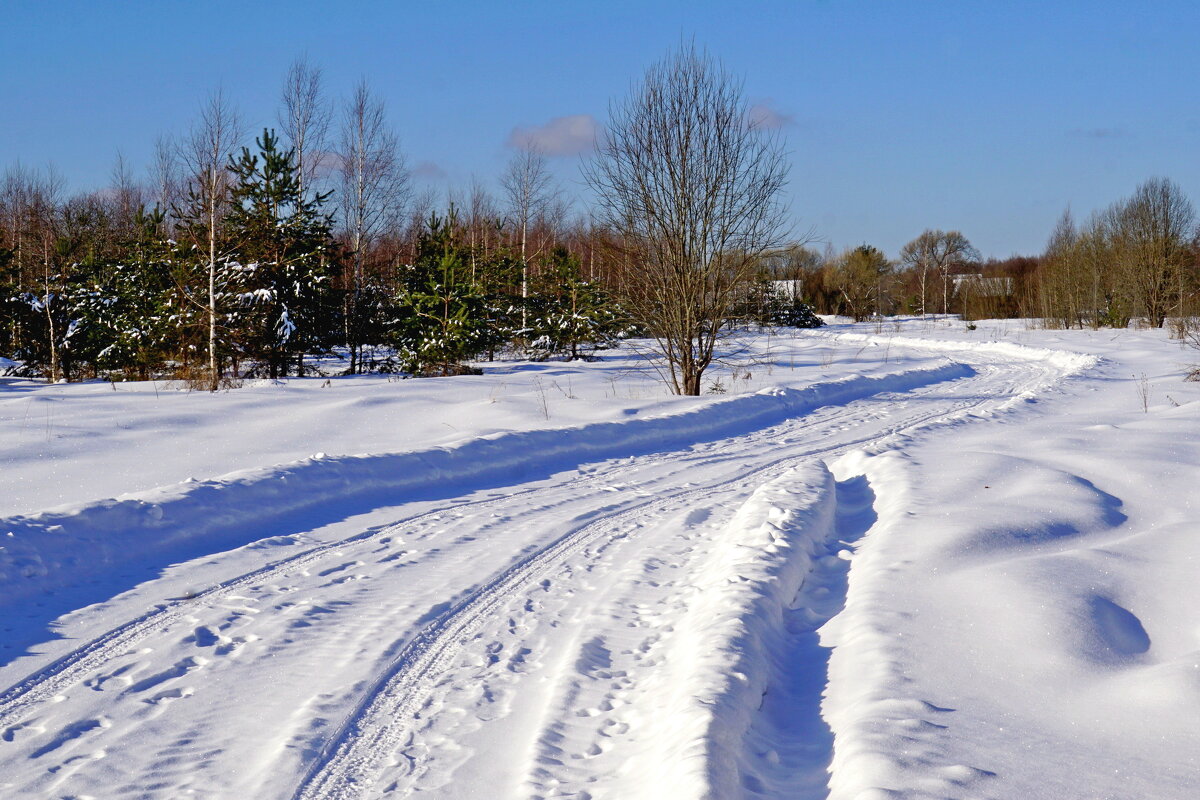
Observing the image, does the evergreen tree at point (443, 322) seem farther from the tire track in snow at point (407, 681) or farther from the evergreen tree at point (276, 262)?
the tire track in snow at point (407, 681)

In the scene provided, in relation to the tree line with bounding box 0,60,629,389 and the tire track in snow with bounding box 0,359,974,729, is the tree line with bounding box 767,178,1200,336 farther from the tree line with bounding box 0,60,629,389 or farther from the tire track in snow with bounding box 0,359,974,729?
the tire track in snow with bounding box 0,359,974,729

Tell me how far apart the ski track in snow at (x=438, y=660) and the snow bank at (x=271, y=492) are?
2.96ft

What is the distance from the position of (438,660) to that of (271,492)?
138 inches

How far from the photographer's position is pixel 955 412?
45.6 feet

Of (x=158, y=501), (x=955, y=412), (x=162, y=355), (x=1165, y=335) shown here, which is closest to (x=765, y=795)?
(x=158, y=501)

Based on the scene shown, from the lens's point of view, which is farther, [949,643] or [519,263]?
[519,263]

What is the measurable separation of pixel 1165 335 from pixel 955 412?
3215 centimetres

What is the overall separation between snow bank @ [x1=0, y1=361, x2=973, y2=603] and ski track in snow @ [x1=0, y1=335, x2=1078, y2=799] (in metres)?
0.90

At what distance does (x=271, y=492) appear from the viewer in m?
6.88

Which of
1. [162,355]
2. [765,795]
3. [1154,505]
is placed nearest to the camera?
[765,795]

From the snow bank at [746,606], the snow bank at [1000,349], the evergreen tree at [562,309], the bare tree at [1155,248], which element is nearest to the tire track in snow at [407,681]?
the snow bank at [746,606]

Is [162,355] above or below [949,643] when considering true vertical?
above

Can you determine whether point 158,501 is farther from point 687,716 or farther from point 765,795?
point 765,795

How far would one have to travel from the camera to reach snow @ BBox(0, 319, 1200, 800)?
9.85ft
